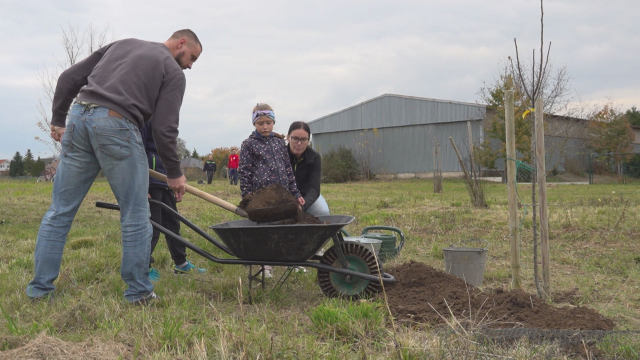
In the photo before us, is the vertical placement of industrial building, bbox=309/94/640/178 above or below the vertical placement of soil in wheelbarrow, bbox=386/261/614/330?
above

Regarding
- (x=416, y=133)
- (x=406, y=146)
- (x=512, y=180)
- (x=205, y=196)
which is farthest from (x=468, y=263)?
(x=406, y=146)

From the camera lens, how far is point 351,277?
11.8 feet

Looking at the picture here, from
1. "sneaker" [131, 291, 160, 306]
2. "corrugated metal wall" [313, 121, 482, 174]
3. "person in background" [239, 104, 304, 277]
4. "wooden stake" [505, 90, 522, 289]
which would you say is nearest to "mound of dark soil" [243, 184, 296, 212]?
"person in background" [239, 104, 304, 277]

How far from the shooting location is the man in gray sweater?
10.1 ft

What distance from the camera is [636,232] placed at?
22.3 feet

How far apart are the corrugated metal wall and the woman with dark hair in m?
24.5

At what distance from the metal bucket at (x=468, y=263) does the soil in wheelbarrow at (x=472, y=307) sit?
12.9 inches

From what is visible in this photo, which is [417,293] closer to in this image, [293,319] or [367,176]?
[293,319]

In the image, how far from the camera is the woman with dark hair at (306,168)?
454 centimetres

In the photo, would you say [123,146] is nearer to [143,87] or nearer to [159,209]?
[143,87]

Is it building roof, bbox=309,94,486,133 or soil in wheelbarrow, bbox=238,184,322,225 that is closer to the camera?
soil in wheelbarrow, bbox=238,184,322,225

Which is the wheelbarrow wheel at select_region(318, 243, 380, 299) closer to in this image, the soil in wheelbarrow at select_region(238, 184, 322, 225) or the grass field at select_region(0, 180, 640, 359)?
the grass field at select_region(0, 180, 640, 359)

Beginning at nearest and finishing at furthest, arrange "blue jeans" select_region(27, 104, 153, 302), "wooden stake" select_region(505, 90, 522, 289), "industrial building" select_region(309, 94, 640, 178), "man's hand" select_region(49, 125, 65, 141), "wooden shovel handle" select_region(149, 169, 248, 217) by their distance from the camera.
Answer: "blue jeans" select_region(27, 104, 153, 302), "man's hand" select_region(49, 125, 65, 141), "wooden shovel handle" select_region(149, 169, 248, 217), "wooden stake" select_region(505, 90, 522, 289), "industrial building" select_region(309, 94, 640, 178)

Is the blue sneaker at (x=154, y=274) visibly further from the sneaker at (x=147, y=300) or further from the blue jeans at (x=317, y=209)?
the blue jeans at (x=317, y=209)
